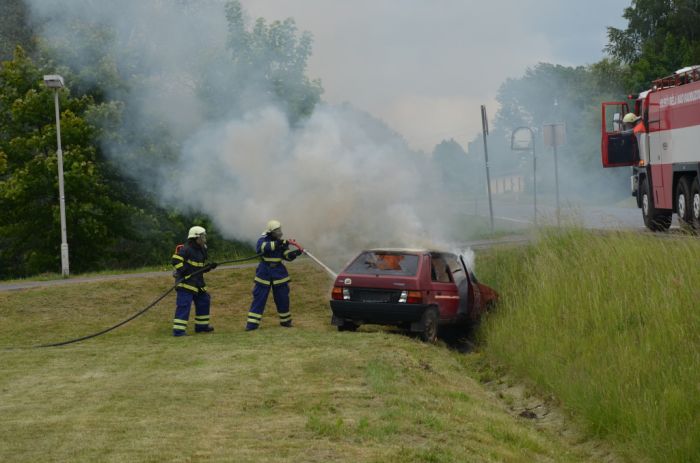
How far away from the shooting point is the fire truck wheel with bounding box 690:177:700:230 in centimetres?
1988

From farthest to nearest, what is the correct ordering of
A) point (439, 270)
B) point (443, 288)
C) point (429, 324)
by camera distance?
1. point (439, 270)
2. point (443, 288)
3. point (429, 324)

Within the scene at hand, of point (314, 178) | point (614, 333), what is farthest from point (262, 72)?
point (614, 333)

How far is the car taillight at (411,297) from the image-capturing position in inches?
590

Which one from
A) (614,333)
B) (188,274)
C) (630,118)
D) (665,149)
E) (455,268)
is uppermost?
(630,118)

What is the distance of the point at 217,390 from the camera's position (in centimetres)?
1016

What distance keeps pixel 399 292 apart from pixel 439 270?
1.19m

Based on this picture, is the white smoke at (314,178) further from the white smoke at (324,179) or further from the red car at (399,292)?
the red car at (399,292)

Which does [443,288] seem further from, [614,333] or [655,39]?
[655,39]

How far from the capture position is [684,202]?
68.0ft

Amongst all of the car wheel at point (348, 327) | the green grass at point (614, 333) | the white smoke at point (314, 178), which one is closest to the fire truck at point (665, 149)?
the green grass at point (614, 333)

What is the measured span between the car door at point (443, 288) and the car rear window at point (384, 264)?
414 millimetres

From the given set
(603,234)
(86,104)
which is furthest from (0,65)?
(603,234)

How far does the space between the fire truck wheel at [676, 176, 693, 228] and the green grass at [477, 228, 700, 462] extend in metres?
3.72

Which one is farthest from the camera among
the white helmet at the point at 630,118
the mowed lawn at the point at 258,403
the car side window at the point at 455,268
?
the white helmet at the point at 630,118
